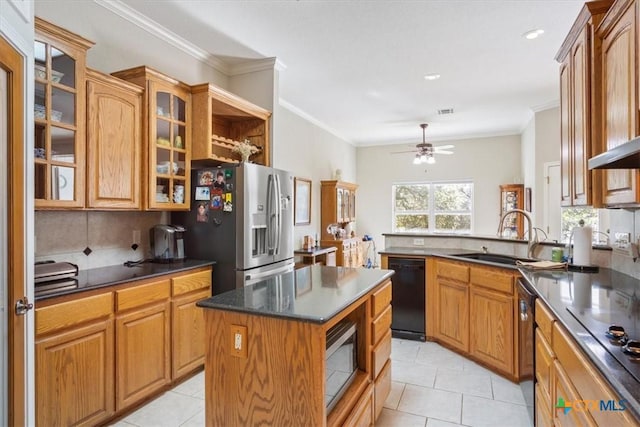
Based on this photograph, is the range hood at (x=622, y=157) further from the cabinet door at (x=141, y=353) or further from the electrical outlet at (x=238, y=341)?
the cabinet door at (x=141, y=353)

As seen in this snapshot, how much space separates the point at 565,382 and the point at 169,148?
117 inches

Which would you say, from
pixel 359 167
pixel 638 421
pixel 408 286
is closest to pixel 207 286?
pixel 408 286

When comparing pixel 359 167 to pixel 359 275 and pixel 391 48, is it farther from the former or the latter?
pixel 359 275

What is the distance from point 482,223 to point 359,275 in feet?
18.9

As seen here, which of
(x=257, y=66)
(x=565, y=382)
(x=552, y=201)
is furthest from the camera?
(x=552, y=201)

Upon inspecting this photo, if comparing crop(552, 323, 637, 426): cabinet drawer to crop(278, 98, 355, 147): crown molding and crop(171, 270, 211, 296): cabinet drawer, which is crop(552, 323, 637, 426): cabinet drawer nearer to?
crop(171, 270, 211, 296): cabinet drawer

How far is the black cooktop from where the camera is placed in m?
1.12

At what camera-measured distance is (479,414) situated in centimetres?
239

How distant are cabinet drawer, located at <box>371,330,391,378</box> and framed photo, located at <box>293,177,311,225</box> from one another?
11.1 ft

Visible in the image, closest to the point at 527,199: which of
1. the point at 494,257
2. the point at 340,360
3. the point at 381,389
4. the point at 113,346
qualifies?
the point at 494,257

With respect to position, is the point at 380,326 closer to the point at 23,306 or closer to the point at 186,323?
the point at 186,323

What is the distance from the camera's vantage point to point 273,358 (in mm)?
1510

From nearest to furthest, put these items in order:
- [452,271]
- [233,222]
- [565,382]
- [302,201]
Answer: [565,382], [233,222], [452,271], [302,201]

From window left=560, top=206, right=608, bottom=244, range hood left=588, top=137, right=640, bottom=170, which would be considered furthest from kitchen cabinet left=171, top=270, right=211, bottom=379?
window left=560, top=206, right=608, bottom=244
